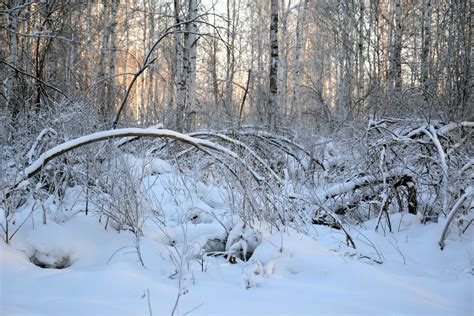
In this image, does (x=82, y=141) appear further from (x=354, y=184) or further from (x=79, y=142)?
→ (x=354, y=184)

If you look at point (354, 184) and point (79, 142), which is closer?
point (79, 142)

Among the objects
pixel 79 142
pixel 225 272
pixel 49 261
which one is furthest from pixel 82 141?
pixel 225 272

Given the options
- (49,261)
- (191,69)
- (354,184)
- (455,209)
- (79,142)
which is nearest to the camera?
(79,142)

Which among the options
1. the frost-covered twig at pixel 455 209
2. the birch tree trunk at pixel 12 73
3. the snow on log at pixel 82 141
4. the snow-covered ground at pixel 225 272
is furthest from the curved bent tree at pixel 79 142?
the birch tree trunk at pixel 12 73

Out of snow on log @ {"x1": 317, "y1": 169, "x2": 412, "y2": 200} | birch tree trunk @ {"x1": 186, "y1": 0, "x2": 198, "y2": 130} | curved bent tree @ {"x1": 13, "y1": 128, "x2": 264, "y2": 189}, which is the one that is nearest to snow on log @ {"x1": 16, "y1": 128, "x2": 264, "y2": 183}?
→ curved bent tree @ {"x1": 13, "y1": 128, "x2": 264, "y2": 189}

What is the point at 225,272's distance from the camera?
2.43 metres

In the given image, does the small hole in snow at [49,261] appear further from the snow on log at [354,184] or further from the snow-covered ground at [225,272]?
the snow on log at [354,184]

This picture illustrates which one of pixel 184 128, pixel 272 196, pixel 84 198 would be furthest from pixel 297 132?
pixel 84 198

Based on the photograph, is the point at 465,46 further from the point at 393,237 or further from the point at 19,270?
the point at 19,270

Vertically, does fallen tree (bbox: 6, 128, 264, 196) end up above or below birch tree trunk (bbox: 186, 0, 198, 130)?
below

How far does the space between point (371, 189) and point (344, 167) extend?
1084mm

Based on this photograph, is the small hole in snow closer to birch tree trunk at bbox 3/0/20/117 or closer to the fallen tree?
the fallen tree

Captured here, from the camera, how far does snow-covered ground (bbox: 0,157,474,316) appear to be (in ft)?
6.13

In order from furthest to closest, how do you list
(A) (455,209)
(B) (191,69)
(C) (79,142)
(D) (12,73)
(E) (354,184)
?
(B) (191,69)
(D) (12,73)
(E) (354,184)
(A) (455,209)
(C) (79,142)
